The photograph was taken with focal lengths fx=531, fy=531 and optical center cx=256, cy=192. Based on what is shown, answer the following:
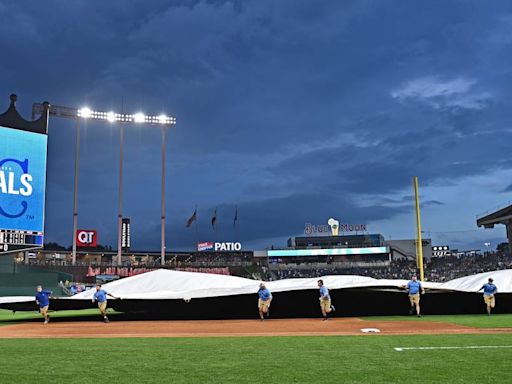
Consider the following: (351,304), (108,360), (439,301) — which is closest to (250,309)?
(351,304)

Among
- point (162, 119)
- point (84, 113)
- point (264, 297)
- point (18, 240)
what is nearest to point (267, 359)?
point (264, 297)

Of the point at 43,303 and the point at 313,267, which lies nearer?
the point at 43,303

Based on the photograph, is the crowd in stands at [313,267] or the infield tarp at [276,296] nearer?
the infield tarp at [276,296]

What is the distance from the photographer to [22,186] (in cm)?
3072

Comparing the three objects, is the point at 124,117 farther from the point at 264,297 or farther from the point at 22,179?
the point at 264,297

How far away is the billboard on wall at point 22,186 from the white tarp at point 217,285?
421 inches

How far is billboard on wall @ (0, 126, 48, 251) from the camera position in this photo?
30062 mm

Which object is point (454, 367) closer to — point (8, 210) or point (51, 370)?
point (51, 370)

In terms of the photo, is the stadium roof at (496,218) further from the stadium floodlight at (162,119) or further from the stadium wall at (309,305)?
the stadium floodlight at (162,119)

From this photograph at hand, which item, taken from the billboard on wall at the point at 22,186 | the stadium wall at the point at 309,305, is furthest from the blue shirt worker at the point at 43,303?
the billboard on wall at the point at 22,186

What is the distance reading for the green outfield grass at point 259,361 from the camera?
6871 mm

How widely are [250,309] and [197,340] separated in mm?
10466

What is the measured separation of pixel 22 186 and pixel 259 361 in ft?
86.4

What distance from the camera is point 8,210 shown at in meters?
30.0
